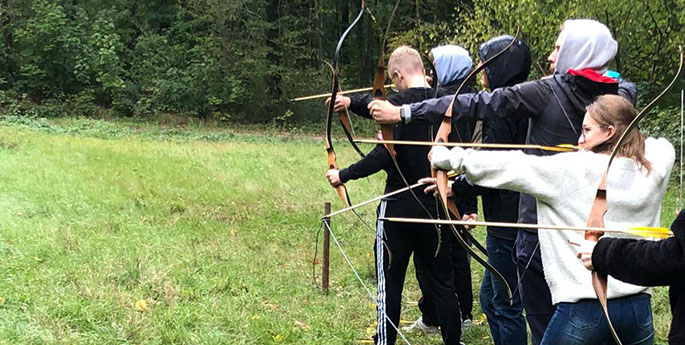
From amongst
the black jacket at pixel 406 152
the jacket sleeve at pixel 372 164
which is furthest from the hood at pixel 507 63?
the jacket sleeve at pixel 372 164

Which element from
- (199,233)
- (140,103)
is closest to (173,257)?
(199,233)

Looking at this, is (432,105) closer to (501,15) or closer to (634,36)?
(634,36)

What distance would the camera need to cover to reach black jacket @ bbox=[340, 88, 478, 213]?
9.48 feet

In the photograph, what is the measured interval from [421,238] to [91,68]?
810 inches

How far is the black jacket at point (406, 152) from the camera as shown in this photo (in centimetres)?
289

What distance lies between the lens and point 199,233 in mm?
5926

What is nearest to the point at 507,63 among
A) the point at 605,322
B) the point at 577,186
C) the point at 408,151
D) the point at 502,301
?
the point at 408,151

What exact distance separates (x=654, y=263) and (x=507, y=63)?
134cm

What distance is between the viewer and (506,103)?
2.15 meters

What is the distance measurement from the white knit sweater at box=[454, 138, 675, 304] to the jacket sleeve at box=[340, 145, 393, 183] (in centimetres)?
122

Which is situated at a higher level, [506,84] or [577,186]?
[506,84]

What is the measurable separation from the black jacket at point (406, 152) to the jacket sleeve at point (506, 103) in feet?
1.96

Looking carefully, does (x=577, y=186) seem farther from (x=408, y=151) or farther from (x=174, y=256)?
(x=174, y=256)

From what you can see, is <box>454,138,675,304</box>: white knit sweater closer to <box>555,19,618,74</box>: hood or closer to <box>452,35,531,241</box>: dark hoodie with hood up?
<box>555,19,618,74</box>: hood
